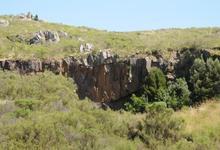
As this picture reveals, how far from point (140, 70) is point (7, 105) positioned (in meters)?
15.0

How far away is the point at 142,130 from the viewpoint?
13.8 metres

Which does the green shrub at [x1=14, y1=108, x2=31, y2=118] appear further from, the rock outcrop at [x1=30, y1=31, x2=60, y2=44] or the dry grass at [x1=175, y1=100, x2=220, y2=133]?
the rock outcrop at [x1=30, y1=31, x2=60, y2=44]

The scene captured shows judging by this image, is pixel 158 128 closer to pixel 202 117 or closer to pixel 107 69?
pixel 202 117

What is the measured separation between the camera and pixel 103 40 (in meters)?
35.9

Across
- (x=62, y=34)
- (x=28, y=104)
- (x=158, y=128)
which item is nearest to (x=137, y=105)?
(x=28, y=104)

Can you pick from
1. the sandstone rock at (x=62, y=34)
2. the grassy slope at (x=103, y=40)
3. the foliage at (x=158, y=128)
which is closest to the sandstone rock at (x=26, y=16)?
the grassy slope at (x=103, y=40)

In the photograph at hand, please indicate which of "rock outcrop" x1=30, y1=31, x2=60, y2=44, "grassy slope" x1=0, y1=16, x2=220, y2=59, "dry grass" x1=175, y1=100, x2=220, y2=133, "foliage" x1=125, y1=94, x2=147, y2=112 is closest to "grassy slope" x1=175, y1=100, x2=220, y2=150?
→ "dry grass" x1=175, y1=100, x2=220, y2=133

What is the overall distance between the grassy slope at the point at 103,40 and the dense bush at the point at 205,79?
373cm

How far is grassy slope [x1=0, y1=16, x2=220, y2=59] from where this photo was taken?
32031mm

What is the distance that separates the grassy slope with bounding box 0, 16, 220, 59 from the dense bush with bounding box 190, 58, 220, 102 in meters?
3.73

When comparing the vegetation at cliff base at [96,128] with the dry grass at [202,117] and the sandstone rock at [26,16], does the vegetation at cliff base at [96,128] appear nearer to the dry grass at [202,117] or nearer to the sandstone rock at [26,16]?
the dry grass at [202,117]

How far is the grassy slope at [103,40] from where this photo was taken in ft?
105

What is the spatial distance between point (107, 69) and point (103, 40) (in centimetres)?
576

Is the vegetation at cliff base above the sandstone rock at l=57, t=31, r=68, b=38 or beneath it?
beneath
